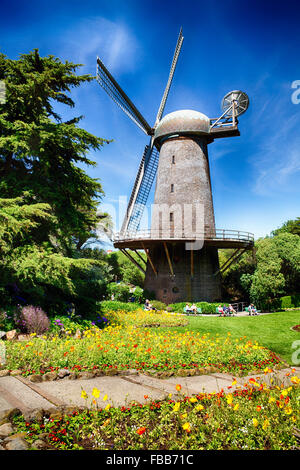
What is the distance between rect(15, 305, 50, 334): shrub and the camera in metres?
9.24

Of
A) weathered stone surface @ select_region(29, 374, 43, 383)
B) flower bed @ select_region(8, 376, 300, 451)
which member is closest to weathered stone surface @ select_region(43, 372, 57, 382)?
weathered stone surface @ select_region(29, 374, 43, 383)

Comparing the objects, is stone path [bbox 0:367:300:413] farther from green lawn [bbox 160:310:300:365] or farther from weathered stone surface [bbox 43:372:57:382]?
green lawn [bbox 160:310:300:365]

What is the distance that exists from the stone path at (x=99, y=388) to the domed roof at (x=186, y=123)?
21.2 meters

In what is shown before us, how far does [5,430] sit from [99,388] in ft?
6.33

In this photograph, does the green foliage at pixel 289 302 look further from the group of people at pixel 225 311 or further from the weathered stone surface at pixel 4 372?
the weathered stone surface at pixel 4 372

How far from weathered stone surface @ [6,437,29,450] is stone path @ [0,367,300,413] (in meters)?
0.92

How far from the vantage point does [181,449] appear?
2.96 metres

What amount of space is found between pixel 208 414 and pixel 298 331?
420 inches

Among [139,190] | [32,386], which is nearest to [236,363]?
[32,386]

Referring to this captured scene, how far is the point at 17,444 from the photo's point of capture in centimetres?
283

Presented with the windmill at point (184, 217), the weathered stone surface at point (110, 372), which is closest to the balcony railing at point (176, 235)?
the windmill at point (184, 217)

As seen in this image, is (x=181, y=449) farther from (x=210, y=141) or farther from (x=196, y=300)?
(x=210, y=141)

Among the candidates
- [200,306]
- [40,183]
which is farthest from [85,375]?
[200,306]

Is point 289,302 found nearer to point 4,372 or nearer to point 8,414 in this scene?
point 4,372
